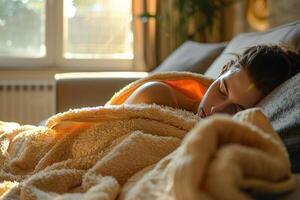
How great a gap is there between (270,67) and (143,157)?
0.40 metres

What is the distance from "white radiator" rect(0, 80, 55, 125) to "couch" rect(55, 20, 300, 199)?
1121 mm

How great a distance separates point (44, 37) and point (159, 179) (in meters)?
3.13

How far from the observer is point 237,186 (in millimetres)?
486

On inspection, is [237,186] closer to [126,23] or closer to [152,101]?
[152,101]

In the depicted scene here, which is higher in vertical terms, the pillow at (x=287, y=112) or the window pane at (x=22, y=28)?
the pillow at (x=287, y=112)

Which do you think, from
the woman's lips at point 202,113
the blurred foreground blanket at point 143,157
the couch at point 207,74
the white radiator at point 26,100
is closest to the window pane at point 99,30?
Result: the white radiator at point 26,100

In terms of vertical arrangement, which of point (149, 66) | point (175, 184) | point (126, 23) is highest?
point (175, 184)

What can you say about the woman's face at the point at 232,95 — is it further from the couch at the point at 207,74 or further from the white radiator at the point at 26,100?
the white radiator at the point at 26,100

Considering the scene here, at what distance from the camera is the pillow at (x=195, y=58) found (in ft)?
7.43

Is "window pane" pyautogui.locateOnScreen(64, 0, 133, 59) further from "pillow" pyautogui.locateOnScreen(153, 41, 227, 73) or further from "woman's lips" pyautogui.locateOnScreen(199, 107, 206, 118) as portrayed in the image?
"woman's lips" pyautogui.locateOnScreen(199, 107, 206, 118)

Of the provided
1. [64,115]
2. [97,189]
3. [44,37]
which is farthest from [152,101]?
[44,37]

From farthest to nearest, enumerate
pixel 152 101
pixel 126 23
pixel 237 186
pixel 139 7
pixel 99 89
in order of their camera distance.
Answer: pixel 126 23
pixel 139 7
pixel 99 89
pixel 152 101
pixel 237 186

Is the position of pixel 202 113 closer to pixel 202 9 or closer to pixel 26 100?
pixel 202 9

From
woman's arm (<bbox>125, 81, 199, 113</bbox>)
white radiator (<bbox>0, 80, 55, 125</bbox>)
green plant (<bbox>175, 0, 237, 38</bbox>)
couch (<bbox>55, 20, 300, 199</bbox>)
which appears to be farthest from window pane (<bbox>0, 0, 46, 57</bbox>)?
woman's arm (<bbox>125, 81, 199, 113</bbox>)
